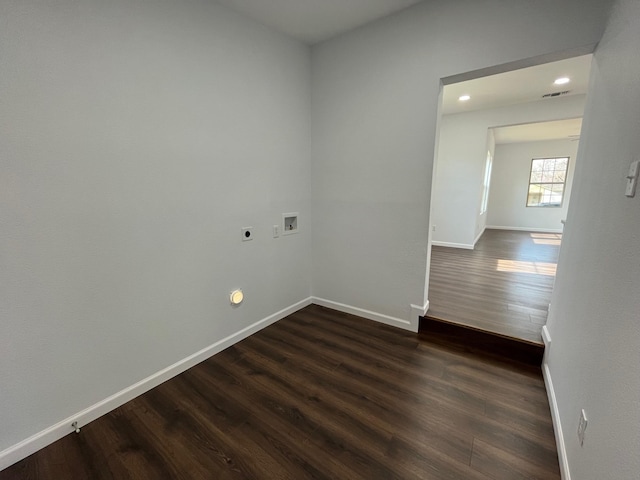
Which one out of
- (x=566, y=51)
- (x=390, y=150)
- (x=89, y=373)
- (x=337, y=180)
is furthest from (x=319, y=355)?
(x=566, y=51)

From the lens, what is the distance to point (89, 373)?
1.61 metres

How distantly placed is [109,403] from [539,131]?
902cm

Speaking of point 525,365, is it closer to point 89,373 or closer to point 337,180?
point 337,180

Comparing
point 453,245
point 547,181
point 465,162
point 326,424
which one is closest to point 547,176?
point 547,181

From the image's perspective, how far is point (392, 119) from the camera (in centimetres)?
247

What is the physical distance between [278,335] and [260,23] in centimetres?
282

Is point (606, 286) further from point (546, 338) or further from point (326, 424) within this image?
point (326, 424)

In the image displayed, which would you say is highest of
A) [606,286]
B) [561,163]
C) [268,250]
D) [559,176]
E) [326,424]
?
[561,163]

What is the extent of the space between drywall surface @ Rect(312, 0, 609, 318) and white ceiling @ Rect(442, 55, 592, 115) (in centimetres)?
146

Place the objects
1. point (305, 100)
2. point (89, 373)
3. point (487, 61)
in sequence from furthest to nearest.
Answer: point (305, 100)
point (487, 61)
point (89, 373)

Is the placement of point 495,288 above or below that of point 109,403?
above

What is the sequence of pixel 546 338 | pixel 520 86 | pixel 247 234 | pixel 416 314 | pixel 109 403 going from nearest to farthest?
pixel 109 403 → pixel 546 338 → pixel 247 234 → pixel 416 314 → pixel 520 86

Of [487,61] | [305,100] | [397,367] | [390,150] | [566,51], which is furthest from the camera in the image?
[305,100]

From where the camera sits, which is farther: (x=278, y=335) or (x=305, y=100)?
(x=305, y=100)
